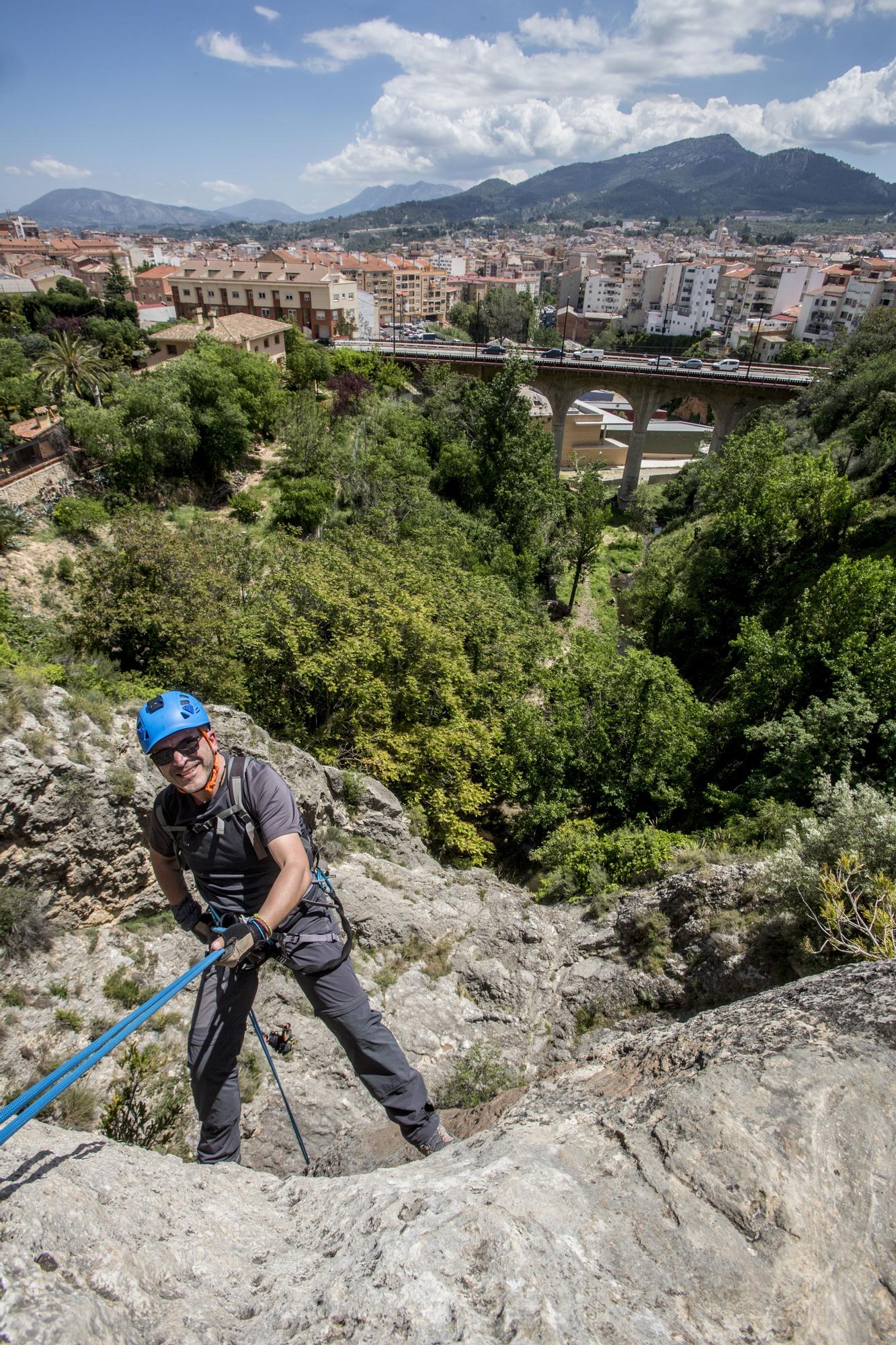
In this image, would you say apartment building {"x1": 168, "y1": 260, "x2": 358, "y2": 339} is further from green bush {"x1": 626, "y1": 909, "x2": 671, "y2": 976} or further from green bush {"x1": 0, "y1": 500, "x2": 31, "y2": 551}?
green bush {"x1": 626, "y1": 909, "x2": 671, "y2": 976}

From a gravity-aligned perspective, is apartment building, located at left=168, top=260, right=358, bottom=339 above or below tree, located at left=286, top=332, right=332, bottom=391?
above

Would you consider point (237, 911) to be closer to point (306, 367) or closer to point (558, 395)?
point (306, 367)

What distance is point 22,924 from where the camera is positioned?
6680 mm

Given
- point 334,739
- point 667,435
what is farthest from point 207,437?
point 667,435

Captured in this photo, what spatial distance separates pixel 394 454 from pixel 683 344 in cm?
12577

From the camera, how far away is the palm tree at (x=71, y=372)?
36.4 metres

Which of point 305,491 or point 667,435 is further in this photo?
point 667,435

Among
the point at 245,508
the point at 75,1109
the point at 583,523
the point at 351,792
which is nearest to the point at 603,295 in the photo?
the point at 583,523

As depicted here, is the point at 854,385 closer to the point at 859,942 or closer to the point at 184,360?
the point at 184,360

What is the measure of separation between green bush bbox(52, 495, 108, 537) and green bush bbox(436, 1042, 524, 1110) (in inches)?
983

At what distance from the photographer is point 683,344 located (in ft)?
452

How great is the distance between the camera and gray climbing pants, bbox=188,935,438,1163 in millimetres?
4949

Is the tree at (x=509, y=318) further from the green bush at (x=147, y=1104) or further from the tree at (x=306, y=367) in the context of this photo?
the green bush at (x=147, y=1104)

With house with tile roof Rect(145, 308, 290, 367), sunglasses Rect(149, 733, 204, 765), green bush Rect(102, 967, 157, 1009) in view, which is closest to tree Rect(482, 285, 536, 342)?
house with tile roof Rect(145, 308, 290, 367)
